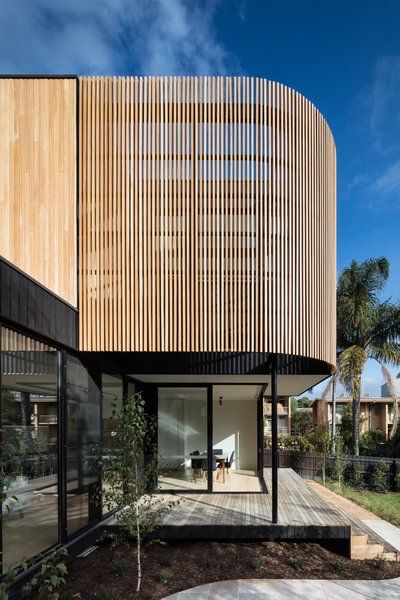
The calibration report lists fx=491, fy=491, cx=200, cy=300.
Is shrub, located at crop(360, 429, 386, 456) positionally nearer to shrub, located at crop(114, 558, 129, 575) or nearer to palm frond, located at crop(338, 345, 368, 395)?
palm frond, located at crop(338, 345, 368, 395)

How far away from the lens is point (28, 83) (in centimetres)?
763

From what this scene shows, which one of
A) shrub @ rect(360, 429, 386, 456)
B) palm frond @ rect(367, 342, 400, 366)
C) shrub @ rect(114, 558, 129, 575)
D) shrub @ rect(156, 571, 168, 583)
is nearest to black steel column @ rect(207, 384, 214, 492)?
shrub @ rect(114, 558, 129, 575)

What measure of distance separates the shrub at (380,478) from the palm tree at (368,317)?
4.68 metres

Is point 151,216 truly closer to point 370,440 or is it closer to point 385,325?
point 385,325

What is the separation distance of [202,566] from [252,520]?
1492 millimetres

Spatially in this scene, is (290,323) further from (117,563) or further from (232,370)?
(117,563)

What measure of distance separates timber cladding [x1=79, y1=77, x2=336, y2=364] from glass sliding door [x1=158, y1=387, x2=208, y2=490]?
14.3 ft

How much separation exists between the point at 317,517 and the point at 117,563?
12.1 ft

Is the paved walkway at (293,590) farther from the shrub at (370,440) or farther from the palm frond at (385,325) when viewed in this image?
the shrub at (370,440)

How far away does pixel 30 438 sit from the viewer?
19.6 feet

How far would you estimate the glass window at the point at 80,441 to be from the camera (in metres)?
7.38

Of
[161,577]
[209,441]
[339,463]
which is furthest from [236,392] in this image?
[161,577]

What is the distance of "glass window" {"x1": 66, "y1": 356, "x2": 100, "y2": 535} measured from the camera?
738 centimetres

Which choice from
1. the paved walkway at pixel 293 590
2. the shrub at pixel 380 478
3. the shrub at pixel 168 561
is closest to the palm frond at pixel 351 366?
the shrub at pixel 380 478
